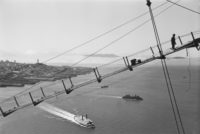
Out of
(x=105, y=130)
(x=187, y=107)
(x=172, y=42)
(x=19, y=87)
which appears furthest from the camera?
(x=19, y=87)

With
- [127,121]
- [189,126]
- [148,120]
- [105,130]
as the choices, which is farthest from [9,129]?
[189,126]

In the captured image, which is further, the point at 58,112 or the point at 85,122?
the point at 58,112

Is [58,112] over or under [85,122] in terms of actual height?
over

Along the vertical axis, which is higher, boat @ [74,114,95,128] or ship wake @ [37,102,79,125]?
ship wake @ [37,102,79,125]

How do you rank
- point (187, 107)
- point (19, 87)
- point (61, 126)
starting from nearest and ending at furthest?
point (61, 126) < point (187, 107) < point (19, 87)

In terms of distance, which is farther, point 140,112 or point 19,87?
point 19,87

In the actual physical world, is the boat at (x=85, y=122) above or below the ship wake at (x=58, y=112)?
below

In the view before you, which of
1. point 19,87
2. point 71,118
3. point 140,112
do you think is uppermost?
point 19,87

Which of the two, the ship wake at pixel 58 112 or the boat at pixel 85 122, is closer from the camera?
the boat at pixel 85 122

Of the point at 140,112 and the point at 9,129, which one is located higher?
the point at 9,129

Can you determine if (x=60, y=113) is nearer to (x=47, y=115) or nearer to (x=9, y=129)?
(x=47, y=115)

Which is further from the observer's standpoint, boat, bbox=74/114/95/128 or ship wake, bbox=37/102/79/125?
ship wake, bbox=37/102/79/125
